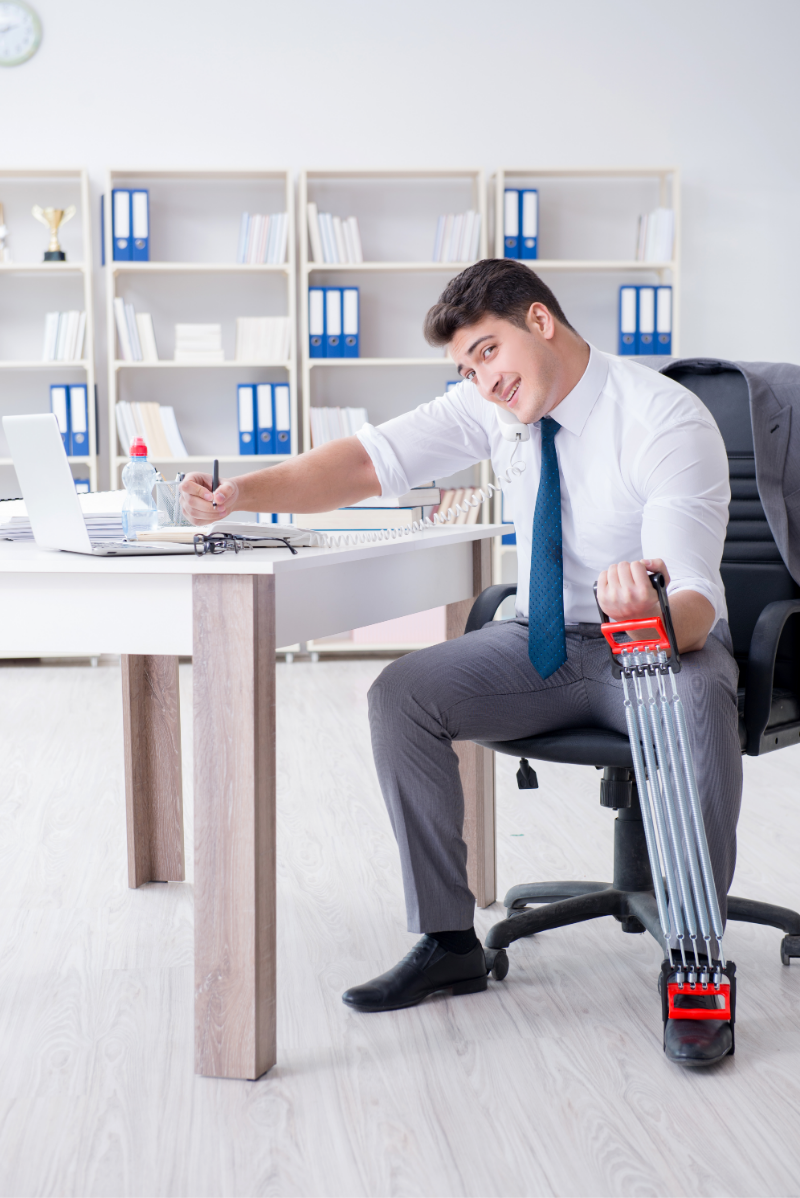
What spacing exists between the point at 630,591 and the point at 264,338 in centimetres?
376

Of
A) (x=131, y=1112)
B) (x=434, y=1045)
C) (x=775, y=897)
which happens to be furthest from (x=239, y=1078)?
(x=775, y=897)

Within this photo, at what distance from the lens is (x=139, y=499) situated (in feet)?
4.97

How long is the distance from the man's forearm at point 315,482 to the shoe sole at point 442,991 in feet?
2.40

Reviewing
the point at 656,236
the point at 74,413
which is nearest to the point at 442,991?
the point at 74,413

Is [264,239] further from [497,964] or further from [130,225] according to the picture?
[497,964]

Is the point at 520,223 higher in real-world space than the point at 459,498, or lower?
higher

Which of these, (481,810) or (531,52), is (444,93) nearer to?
(531,52)

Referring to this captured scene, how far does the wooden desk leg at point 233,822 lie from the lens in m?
1.25

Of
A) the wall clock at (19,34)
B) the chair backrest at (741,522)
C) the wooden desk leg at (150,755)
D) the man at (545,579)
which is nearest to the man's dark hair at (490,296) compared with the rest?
the man at (545,579)

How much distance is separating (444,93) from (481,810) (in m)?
3.99

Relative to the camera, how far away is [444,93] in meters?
4.89

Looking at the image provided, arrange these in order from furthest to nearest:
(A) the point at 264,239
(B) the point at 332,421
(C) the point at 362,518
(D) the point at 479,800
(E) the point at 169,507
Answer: (B) the point at 332,421 → (A) the point at 264,239 → (C) the point at 362,518 → (D) the point at 479,800 → (E) the point at 169,507

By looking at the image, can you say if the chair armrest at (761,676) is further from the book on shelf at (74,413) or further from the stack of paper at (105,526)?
the book on shelf at (74,413)

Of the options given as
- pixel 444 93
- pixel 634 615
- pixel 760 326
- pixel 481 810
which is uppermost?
pixel 444 93
